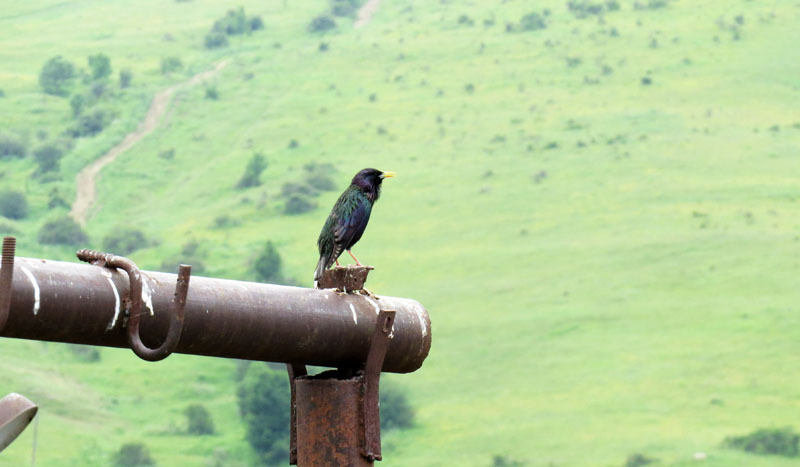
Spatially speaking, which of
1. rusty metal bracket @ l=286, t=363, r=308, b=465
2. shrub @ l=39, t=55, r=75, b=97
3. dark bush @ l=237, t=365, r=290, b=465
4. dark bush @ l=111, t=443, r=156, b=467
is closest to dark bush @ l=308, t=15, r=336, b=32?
shrub @ l=39, t=55, r=75, b=97

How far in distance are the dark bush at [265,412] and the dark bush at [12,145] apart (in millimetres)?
50016

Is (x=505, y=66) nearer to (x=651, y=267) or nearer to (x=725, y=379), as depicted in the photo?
(x=651, y=267)

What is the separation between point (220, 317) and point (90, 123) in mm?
139074

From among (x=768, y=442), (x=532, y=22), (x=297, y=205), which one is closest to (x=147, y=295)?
(x=768, y=442)

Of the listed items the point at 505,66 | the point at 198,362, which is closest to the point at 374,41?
the point at 505,66

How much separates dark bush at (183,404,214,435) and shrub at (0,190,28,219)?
40.9 m

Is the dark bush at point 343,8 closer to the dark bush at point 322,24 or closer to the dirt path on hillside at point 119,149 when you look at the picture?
the dark bush at point 322,24

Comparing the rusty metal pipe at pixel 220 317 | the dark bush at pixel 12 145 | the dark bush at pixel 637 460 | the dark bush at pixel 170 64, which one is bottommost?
the dark bush at pixel 637 460

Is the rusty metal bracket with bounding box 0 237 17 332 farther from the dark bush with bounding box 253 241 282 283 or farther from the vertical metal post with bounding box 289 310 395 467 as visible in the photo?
the dark bush with bounding box 253 241 282 283

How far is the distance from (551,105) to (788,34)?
24.3m

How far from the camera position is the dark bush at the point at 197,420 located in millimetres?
82750

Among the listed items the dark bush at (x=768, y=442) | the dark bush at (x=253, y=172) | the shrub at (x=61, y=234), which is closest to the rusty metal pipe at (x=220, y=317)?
the dark bush at (x=768, y=442)

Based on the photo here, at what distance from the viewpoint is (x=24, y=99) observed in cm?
14475

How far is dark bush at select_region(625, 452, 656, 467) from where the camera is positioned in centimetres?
7156
